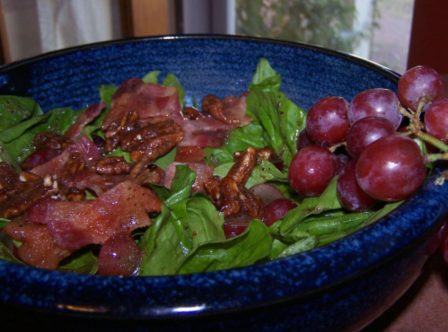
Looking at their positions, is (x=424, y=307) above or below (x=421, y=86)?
below

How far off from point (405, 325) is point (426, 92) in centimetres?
27

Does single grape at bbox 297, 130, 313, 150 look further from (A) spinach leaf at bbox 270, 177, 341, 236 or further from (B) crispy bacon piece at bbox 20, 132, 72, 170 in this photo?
(B) crispy bacon piece at bbox 20, 132, 72, 170

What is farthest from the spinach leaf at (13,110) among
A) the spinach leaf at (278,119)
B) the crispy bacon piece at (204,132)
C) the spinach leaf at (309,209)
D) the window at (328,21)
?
the window at (328,21)

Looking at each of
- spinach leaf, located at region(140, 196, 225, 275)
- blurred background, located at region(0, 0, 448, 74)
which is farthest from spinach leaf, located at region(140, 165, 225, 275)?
blurred background, located at region(0, 0, 448, 74)

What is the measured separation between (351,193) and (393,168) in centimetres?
9

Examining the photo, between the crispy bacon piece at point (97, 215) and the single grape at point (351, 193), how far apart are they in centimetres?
23

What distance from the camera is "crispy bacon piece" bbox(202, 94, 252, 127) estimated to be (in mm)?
982

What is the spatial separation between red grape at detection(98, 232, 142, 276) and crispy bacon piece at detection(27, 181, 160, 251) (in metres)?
0.02

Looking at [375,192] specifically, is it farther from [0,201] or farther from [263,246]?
[0,201]

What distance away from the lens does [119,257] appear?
2.22ft

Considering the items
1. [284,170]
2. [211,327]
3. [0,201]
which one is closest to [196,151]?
[284,170]

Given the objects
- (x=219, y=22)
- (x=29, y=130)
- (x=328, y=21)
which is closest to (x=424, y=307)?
(x=29, y=130)

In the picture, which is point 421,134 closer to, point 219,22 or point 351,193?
point 351,193

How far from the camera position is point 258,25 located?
2254mm
